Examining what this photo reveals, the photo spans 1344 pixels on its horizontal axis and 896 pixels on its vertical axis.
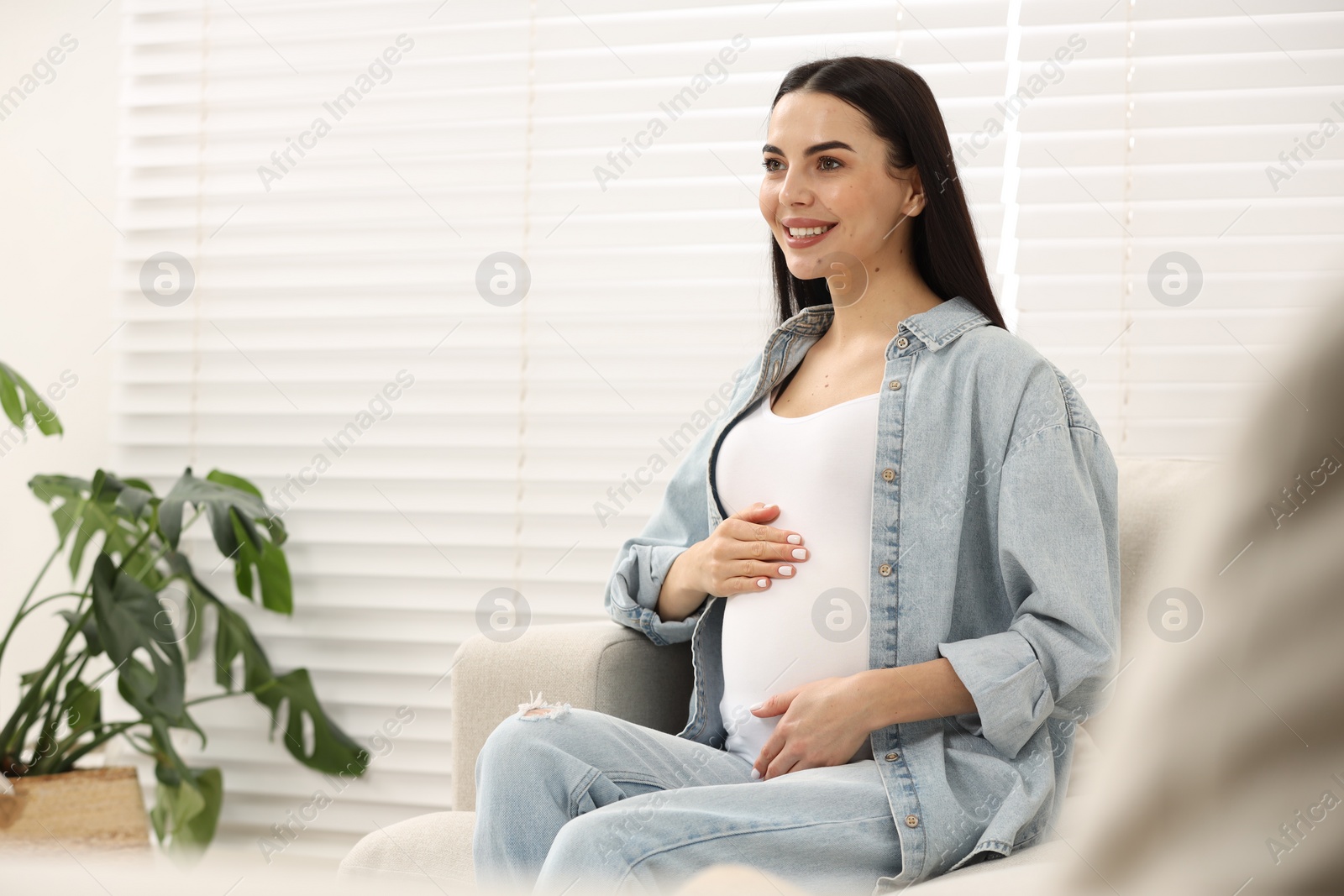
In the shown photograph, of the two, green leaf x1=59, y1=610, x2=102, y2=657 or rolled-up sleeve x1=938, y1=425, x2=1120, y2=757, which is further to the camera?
green leaf x1=59, y1=610, x2=102, y2=657

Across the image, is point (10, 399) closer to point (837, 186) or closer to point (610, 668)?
point (610, 668)

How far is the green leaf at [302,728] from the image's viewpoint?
91.6 inches

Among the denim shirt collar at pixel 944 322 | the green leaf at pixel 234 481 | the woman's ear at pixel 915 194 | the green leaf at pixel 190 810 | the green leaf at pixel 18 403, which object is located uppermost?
the woman's ear at pixel 915 194

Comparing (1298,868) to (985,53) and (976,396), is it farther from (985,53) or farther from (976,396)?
(985,53)

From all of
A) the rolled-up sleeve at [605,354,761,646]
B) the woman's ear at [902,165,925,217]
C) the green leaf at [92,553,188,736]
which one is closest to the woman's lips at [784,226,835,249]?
the woman's ear at [902,165,925,217]

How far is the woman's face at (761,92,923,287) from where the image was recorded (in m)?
1.47

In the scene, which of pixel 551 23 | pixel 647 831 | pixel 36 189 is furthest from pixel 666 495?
pixel 36 189

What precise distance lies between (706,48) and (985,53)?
0.54m

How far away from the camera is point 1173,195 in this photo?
79.0 inches

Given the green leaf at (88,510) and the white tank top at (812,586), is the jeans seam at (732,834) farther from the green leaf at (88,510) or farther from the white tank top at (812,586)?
the green leaf at (88,510)

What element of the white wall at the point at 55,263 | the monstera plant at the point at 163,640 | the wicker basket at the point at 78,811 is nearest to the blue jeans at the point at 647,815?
the monstera plant at the point at 163,640

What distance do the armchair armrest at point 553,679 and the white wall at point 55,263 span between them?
1.53m

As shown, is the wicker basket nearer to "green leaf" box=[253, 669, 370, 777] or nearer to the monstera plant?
the monstera plant

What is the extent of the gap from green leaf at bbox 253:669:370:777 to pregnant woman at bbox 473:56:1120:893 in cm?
106
